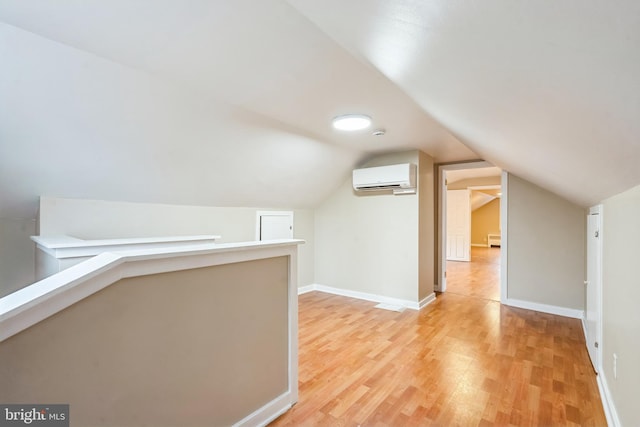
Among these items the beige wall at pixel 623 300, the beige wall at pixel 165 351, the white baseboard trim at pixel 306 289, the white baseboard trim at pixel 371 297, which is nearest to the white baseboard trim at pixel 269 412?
the beige wall at pixel 165 351

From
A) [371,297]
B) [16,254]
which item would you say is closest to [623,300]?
[371,297]

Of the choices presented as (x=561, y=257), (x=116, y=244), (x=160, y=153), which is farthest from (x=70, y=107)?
(x=561, y=257)

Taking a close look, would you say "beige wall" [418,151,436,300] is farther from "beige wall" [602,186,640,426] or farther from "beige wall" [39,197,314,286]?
"beige wall" [39,197,314,286]

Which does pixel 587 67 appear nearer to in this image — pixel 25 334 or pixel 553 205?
pixel 25 334

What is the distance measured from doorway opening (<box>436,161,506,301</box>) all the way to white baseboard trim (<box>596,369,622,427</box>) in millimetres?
2044

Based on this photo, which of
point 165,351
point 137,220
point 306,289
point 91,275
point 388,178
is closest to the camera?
point 91,275

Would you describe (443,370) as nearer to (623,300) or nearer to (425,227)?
(623,300)

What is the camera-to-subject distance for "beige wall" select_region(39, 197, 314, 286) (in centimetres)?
252

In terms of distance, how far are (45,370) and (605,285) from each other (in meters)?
3.10

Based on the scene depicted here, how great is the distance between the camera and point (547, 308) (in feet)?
12.3

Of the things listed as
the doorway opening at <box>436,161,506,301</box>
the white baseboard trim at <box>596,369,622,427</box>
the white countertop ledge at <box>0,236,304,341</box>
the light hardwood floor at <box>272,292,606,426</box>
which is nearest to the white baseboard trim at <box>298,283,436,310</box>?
the light hardwood floor at <box>272,292,606,426</box>

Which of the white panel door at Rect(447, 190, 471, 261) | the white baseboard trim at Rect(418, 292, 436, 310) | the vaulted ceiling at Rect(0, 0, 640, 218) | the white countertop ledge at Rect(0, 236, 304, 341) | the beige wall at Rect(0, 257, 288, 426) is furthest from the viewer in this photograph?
the white panel door at Rect(447, 190, 471, 261)

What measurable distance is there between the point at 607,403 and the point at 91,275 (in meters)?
2.97

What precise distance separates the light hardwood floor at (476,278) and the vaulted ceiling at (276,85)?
2.92 m
